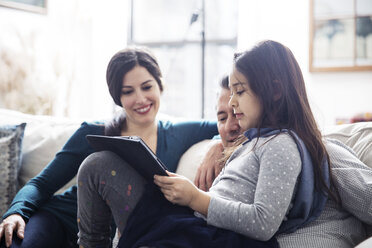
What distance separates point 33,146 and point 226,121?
3.19ft

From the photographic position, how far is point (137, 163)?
107 centimetres

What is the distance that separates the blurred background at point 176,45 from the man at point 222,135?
3.57 feet

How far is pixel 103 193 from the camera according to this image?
110 centimetres

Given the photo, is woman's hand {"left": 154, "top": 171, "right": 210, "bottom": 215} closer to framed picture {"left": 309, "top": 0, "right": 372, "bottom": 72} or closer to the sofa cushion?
the sofa cushion

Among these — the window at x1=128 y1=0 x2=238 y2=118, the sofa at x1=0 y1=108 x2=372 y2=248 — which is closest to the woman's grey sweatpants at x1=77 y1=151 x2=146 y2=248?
the sofa at x1=0 y1=108 x2=372 y2=248

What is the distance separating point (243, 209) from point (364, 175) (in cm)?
36

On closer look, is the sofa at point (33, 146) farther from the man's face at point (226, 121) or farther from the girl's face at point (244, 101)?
the girl's face at point (244, 101)

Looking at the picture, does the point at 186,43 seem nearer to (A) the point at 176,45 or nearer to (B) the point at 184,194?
(A) the point at 176,45

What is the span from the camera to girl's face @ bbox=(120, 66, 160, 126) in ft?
5.08

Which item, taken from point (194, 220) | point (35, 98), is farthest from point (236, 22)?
point (194, 220)

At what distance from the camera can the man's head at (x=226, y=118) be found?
130 centimetres

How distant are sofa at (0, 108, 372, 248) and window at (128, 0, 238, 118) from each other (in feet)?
5.56

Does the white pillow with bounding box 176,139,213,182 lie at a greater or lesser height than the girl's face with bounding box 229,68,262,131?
lesser

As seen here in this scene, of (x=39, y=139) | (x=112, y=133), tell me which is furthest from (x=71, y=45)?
(x=112, y=133)
